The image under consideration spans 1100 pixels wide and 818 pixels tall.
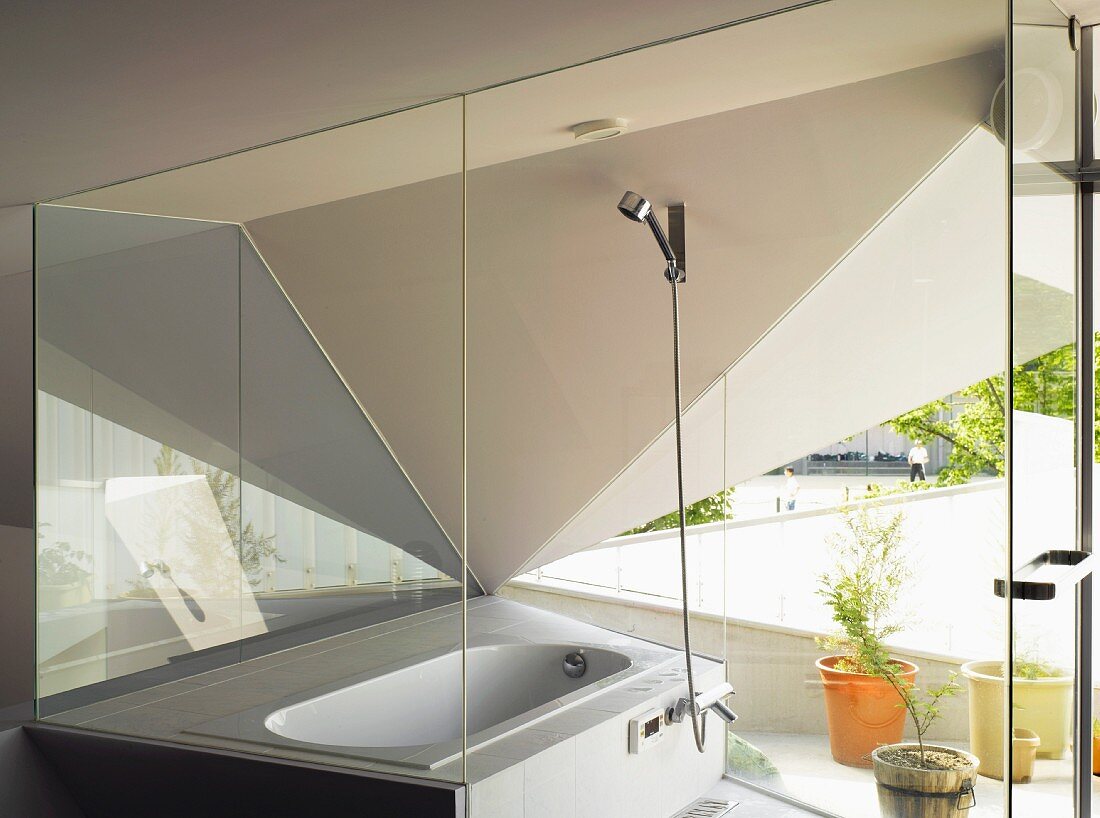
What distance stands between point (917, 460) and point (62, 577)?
294 centimetres

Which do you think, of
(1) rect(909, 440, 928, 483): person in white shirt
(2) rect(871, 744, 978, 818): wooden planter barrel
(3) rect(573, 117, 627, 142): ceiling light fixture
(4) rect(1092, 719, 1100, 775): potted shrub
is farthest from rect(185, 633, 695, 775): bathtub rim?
(3) rect(573, 117, 627, 142): ceiling light fixture

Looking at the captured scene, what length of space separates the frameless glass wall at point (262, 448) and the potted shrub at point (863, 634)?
0.98 meters

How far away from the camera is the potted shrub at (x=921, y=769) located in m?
2.00

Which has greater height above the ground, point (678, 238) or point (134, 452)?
point (678, 238)

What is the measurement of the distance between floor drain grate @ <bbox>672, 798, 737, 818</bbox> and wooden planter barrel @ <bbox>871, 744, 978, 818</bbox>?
44cm

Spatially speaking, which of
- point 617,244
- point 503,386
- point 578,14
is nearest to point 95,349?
point 503,386

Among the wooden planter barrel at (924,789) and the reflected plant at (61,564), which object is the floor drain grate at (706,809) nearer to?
the wooden planter barrel at (924,789)

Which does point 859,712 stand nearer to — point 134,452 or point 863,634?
point 863,634

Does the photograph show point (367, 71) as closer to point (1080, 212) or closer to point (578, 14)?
point (578, 14)

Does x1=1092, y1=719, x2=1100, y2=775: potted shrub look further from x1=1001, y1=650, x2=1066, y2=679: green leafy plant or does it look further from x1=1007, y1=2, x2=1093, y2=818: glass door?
x1=1001, y1=650, x2=1066, y2=679: green leafy plant

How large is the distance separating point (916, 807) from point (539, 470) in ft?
3.98

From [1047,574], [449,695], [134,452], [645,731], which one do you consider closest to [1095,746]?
[1047,574]

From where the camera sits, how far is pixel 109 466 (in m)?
3.45

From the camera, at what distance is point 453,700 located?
271 centimetres
